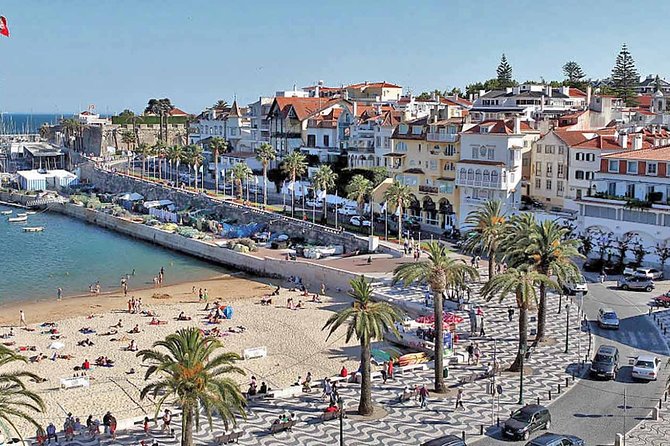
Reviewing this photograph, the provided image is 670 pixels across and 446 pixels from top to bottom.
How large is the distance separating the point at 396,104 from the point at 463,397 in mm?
70965

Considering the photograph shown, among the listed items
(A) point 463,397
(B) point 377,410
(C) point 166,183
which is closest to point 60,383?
(B) point 377,410

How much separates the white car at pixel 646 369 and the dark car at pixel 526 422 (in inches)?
255

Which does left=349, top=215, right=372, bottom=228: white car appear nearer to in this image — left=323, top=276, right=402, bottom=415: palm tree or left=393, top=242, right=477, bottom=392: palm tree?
left=393, top=242, right=477, bottom=392: palm tree

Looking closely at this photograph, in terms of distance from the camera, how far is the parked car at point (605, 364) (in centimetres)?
3072

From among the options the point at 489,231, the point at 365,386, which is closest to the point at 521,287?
the point at 365,386

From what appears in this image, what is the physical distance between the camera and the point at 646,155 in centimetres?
5238

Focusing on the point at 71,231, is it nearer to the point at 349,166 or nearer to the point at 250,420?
the point at 349,166

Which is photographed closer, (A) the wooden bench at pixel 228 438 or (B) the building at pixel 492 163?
(A) the wooden bench at pixel 228 438

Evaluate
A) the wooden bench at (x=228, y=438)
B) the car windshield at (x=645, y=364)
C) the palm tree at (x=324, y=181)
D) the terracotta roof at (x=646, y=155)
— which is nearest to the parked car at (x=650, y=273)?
the terracotta roof at (x=646, y=155)

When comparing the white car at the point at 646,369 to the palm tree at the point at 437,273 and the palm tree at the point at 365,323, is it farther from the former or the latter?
the palm tree at the point at 365,323

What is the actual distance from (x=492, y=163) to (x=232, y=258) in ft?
77.2

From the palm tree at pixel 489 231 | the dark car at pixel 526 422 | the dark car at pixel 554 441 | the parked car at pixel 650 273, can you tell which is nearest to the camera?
the dark car at pixel 554 441

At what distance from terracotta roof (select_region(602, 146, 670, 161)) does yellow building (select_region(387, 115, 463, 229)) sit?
14878mm

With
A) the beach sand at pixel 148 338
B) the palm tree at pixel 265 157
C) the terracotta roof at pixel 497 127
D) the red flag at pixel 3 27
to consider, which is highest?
the red flag at pixel 3 27
